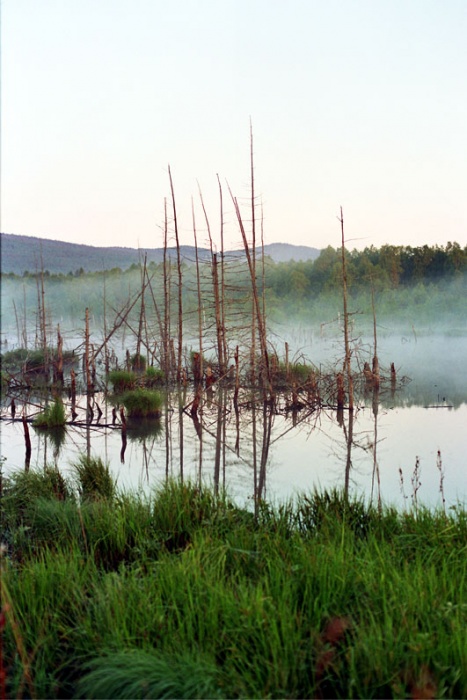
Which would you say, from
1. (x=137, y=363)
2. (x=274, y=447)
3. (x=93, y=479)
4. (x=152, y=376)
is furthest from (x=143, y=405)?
(x=137, y=363)

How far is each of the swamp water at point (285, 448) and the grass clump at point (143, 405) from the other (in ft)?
1.48

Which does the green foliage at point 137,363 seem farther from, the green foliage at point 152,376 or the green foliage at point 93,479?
the green foliage at point 93,479

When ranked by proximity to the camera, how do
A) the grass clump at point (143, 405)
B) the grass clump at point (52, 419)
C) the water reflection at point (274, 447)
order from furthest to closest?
the grass clump at point (143, 405) → the grass clump at point (52, 419) → the water reflection at point (274, 447)

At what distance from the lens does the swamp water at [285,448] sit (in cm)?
829

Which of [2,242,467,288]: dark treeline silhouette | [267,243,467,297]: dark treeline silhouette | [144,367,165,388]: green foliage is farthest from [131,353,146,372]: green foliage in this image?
[267,243,467,297]: dark treeline silhouette

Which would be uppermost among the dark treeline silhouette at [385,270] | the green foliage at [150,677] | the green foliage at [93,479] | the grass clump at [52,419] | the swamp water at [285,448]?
the dark treeline silhouette at [385,270]

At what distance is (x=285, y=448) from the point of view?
11.3 m

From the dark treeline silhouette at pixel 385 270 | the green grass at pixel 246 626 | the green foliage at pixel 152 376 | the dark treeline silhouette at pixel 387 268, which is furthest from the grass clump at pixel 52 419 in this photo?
the dark treeline silhouette at pixel 385 270

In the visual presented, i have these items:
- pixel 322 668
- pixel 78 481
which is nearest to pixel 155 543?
pixel 322 668

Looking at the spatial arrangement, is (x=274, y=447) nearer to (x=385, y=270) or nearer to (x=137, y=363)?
(x=137, y=363)

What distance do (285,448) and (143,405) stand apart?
158 inches

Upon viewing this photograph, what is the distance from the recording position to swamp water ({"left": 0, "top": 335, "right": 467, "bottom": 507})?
8289 mm

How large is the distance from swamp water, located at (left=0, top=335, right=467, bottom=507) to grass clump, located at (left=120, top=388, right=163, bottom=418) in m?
0.45

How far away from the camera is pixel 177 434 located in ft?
41.5
